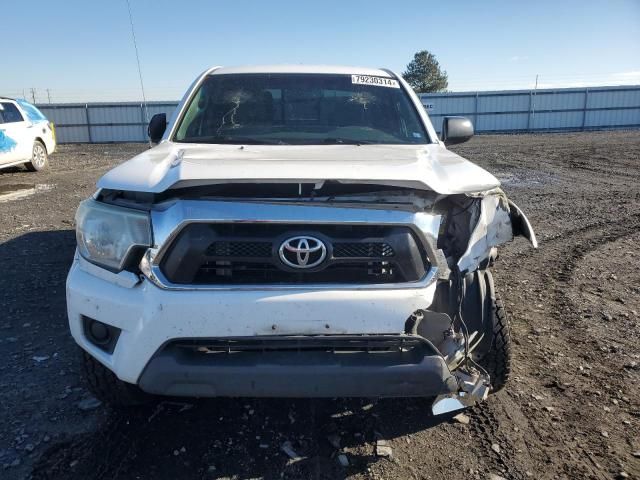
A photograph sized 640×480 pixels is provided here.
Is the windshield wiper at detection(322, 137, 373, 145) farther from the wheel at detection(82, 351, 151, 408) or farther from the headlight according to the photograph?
the wheel at detection(82, 351, 151, 408)

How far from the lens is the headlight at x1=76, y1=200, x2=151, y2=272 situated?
218 centimetres

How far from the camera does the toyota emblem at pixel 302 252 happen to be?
2.11m

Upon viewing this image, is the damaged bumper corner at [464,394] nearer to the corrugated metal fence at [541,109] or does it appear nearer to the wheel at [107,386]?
the wheel at [107,386]

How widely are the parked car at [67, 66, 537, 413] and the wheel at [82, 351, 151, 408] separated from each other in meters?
0.25

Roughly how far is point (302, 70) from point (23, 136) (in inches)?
400

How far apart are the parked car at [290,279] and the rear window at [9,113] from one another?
434 inches

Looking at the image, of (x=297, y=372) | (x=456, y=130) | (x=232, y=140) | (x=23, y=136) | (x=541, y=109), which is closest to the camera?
(x=297, y=372)

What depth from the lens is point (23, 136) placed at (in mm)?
11734

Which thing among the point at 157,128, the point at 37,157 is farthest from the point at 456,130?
the point at 37,157

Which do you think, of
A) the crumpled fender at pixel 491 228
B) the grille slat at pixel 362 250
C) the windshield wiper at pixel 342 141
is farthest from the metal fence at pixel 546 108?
the grille slat at pixel 362 250

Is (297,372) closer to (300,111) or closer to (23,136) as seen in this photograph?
(300,111)

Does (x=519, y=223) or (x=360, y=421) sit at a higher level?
(x=519, y=223)

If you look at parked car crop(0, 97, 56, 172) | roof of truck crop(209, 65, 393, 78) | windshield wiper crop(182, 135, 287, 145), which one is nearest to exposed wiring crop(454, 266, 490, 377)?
windshield wiper crop(182, 135, 287, 145)

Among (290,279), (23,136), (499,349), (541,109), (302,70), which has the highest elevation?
(302,70)
